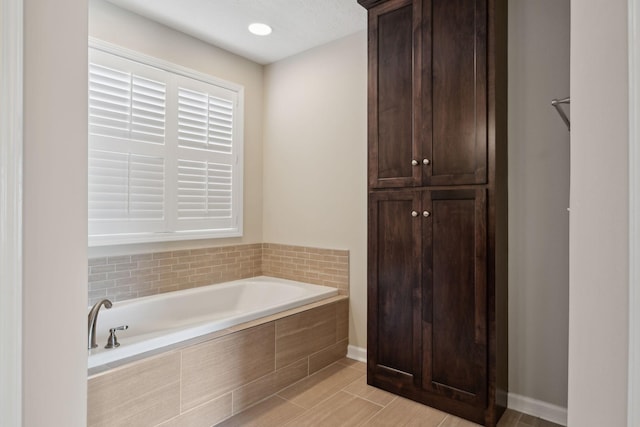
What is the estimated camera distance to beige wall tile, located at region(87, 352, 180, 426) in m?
1.53

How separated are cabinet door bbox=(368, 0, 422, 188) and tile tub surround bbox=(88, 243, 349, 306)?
956 millimetres

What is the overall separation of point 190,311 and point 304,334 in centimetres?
96

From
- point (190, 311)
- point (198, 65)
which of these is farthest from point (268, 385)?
point (198, 65)

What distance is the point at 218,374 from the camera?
1970 mm

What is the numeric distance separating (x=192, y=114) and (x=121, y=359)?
1.98 m

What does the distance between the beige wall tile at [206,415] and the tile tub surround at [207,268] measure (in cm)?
106

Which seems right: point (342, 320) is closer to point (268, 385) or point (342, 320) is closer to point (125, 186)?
point (268, 385)

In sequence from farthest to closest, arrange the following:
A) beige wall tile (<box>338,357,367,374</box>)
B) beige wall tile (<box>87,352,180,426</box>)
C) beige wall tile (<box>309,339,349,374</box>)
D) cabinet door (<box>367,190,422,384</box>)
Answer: beige wall tile (<box>338,357,367,374</box>), beige wall tile (<box>309,339,349,374</box>), cabinet door (<box>367,190,422,384</box>), beige wall tile (<box>87,352,180,426</box>)

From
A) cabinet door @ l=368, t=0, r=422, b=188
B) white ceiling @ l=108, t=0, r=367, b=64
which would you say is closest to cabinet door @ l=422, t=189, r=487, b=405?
cabinet door @ l=368, t=0, r=422, b=188
